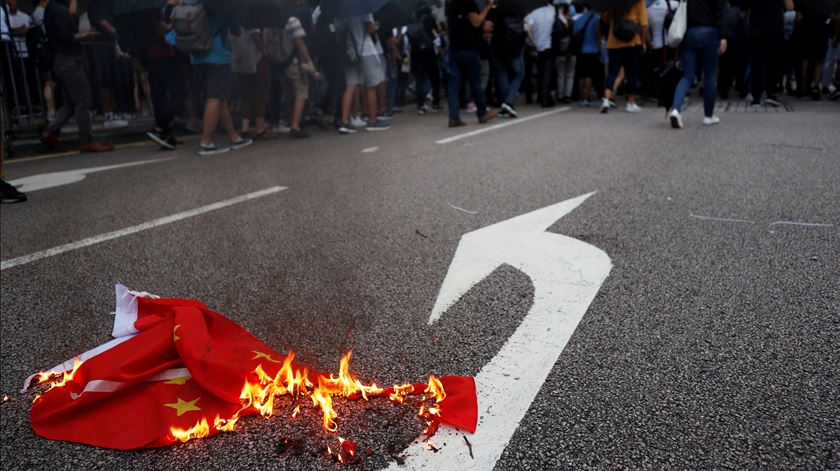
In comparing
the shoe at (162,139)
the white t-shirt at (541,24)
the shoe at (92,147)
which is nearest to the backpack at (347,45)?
the shoe at (162,139)

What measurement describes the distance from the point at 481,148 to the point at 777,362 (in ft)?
18.7

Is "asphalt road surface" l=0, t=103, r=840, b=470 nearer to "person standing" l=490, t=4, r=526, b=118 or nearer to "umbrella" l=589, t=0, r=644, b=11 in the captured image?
"umbrella" l=589, t=0, r=644, b=11

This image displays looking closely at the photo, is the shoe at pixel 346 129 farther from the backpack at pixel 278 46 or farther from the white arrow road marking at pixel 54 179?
the white arrow road marking at pixel 54 179

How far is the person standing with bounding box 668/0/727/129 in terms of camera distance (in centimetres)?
830

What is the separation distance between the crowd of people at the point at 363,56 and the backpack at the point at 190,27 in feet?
0.05

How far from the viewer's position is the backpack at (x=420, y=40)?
1332 cm

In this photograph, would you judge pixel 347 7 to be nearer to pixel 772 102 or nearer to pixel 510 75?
pixel 510 75

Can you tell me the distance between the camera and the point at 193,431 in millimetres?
1993

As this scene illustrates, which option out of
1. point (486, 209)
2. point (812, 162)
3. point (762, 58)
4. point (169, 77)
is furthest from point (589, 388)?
point (762, 58)

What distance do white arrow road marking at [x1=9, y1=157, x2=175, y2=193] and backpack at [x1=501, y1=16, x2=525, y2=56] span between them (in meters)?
6.52

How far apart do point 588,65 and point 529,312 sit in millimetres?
11669

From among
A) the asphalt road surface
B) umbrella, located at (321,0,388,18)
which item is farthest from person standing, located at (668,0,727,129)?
umbrella, located at (321,0,388,18)

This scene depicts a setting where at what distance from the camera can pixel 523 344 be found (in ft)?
8.29

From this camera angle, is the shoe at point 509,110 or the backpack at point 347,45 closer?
the backpack at point 347,45
